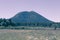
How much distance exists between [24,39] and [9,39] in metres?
1.50

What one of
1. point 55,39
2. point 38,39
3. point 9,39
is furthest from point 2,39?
point 55,39

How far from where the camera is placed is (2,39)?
2364cm

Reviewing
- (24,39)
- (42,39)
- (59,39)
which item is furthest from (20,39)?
(59,39)

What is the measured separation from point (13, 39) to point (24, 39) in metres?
1.14

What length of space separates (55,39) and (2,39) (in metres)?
5.18

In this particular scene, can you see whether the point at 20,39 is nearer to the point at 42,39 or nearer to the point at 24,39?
the point at 24,39

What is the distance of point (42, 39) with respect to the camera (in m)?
24.4

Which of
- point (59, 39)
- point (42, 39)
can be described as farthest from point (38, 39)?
point (59, 39)

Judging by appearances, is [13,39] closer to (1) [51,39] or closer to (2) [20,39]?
(2) [20,39]

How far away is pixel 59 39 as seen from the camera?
24.7 meters

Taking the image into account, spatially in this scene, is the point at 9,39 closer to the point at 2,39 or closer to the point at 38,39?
the point at 2,39

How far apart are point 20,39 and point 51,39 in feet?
10.3

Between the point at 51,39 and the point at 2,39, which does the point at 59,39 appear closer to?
the point at 51,39

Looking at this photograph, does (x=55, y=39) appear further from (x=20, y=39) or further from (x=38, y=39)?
(x=20, y=39)
